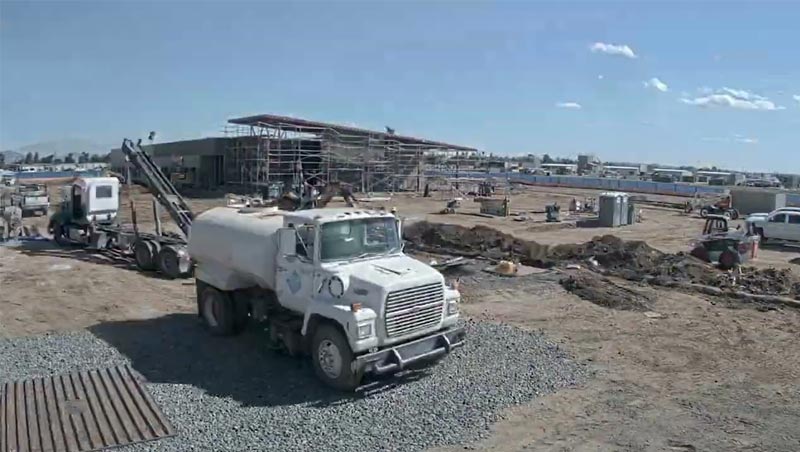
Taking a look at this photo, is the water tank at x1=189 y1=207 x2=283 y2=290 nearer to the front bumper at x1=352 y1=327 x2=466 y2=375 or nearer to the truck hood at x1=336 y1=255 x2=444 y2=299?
the truck hood at x1=336 y1=255 x2=444 y2=299

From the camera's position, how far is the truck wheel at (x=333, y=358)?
29.9 feet

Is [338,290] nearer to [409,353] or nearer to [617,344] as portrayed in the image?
[409,353]

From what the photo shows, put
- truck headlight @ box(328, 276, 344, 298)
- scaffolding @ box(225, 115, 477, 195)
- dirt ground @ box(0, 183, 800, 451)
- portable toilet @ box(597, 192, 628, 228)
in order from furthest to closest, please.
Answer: scaffolding @ box(225, 115, 477, 195)
portable toilet @ box(597, 192, 628, 228)
truck headlight @ box(328, 276, 344, 298)
dirt ground @ box(0, 183, 800, 451)

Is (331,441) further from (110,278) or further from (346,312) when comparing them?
(110,278)

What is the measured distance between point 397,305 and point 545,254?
15.8 metres

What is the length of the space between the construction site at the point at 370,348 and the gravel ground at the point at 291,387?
0.04 meters

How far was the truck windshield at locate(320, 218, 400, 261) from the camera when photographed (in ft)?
32.9

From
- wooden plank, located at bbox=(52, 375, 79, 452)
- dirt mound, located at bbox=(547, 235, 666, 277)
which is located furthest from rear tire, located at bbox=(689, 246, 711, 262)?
wooden plank, located at bbox=(52, 375, 79, 452)

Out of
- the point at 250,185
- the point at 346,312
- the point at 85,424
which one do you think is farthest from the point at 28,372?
the point at 250,185

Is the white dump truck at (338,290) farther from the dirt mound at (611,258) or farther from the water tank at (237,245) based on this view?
the dirt mound at (611,258)

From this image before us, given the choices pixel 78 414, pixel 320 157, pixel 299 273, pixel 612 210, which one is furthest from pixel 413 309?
pixel 320 157

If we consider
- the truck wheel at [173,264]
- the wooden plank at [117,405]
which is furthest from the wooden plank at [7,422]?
the truck wheel at [173,264]

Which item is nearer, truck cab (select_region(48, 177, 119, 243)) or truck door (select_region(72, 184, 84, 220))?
truck cab (select_region(48, 177, 119, 243))

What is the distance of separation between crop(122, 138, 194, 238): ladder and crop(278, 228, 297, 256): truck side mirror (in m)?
11.1
